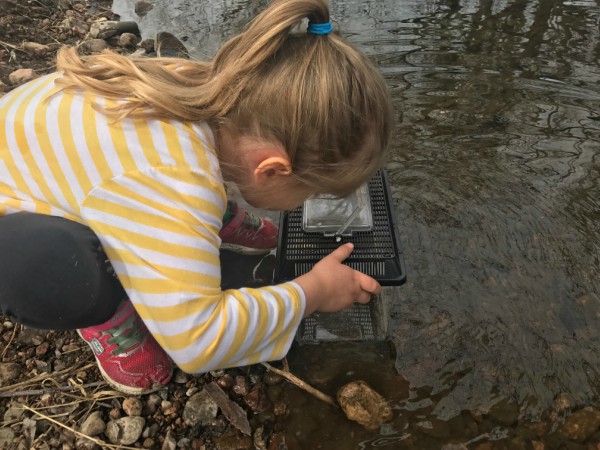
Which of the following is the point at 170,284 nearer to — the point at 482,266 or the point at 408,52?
the point at 482,266

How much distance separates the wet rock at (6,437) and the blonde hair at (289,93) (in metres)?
1.07

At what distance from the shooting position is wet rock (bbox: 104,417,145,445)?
1.53 meters

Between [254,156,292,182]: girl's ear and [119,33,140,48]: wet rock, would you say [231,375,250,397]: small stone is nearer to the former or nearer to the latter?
[254,156,292,182]: girl's ear

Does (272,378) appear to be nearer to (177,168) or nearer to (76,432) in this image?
(76,432)

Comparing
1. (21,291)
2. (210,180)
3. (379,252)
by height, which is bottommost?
(379,252)

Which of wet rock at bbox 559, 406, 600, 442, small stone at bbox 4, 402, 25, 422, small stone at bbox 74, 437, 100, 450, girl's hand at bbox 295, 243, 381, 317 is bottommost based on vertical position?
wet rock at bbox 559, 406, 600, 442

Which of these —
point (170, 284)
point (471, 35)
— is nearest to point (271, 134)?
point (170, 284)

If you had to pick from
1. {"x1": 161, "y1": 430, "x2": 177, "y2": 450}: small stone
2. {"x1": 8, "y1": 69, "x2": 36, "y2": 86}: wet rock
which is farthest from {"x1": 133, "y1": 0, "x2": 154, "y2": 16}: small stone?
{"x1": 161, "y1": 430, "x2": 177, "y2": 450}: small stone

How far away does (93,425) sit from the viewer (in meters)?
1.55

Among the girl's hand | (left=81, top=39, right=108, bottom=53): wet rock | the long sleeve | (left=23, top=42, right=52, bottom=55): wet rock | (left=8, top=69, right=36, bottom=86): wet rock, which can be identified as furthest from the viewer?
(left=81, top=39, right=108, bottom=53): wet rock

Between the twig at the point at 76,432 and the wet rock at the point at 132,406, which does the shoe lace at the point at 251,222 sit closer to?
the wet rock at the point at 132,406

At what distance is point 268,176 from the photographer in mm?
1414

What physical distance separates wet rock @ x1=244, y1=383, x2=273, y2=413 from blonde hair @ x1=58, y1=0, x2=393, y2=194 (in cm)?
74

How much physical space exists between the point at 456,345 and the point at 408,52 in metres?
2.58
